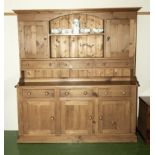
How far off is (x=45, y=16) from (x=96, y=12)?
0.78 meters

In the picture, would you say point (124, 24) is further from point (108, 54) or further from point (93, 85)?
point (93, 85)

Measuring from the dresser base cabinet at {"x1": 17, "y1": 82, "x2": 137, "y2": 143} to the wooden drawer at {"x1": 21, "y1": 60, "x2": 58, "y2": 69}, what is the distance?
41 cm

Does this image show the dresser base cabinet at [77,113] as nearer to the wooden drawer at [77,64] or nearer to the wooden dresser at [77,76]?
the wooden dresser at [77,76]

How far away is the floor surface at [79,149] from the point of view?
132 inches

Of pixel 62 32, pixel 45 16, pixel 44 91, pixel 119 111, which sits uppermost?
pixel 45 16

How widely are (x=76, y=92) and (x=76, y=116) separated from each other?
0.36m

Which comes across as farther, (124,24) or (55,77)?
(55,77)

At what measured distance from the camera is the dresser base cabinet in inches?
141

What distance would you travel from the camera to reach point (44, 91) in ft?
11.8

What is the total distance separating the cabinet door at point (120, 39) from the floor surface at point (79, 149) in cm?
137

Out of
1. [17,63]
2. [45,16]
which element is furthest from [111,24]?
[17,63]

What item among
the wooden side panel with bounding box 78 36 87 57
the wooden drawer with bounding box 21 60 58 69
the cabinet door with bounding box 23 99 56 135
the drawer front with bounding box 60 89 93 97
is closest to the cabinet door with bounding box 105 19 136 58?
the wooden side panel with bounding box 78 36 87 57

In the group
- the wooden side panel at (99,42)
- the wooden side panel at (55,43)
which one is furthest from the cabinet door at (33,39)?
the wooden side panel at (99,42)

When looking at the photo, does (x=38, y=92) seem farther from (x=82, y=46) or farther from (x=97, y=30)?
(x=97, y=30)
